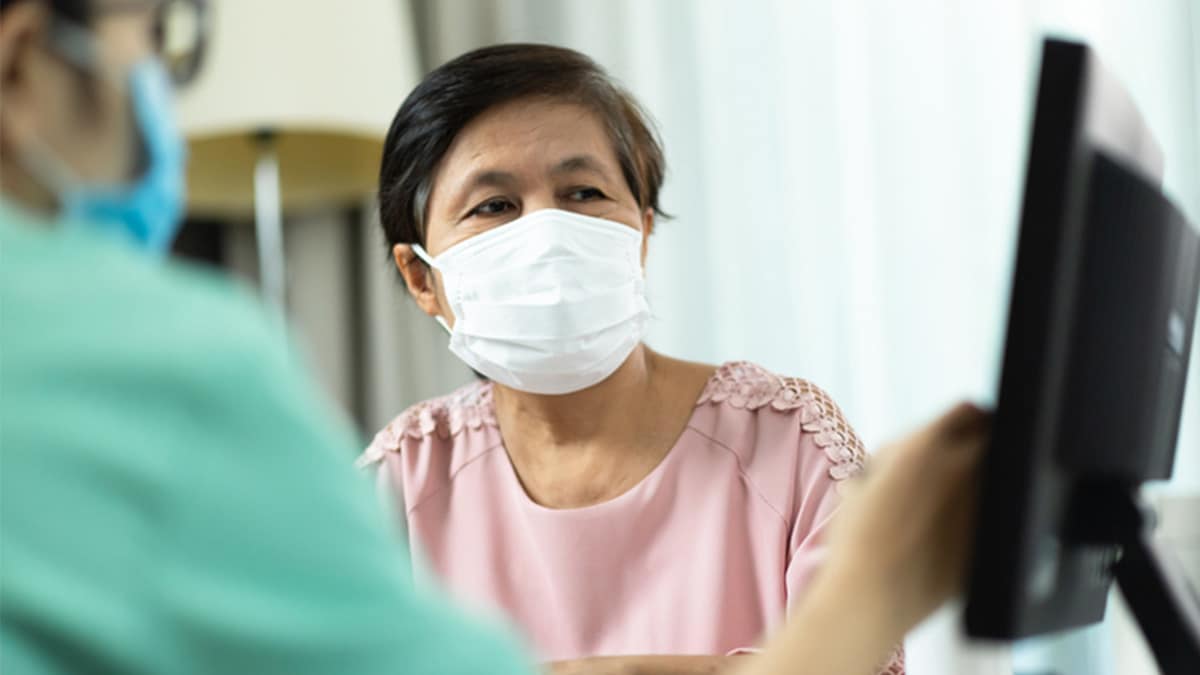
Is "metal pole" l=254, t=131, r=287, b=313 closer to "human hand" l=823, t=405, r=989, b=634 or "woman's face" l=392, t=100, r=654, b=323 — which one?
"woman's face" l=392, t=100, r=654, b=323

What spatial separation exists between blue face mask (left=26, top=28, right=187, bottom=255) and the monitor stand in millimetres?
457

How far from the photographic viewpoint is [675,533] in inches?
52.2

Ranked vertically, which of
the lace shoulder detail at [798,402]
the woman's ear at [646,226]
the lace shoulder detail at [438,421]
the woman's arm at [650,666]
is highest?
the woman's ear at [646,226]

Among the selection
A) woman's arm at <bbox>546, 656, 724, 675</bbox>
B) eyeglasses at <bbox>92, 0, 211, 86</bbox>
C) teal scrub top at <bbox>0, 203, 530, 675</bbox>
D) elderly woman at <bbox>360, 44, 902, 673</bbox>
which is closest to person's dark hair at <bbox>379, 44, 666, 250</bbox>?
elderly woman at <bbox>360, 44, 902, 673</bbox>

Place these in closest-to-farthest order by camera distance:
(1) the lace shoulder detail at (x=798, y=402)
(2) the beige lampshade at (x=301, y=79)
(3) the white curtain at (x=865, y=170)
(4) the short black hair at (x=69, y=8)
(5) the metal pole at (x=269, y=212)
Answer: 1. (4) the short black hair at (x=69, y=8)
2. (1) the lace shoulder detail at (x=798, y=402)
3. (3) the white curtain at (x=865, y=170)
4. (2) the beige lampshade at (x=301, y=79)
5. (5) the metal pole at (x=269, y=212)

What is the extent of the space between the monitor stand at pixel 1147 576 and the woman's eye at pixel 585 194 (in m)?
0.74

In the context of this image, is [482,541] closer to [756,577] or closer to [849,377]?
[756,577]

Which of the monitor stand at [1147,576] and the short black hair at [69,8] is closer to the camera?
the short black hair at [69,8]

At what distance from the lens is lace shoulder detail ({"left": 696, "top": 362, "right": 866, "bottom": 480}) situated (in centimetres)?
127

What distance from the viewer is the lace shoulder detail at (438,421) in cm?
148

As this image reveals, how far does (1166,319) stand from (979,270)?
112 centimetres

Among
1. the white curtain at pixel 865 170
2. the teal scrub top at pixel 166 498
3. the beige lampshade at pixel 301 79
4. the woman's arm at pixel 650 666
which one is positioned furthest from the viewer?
the beige lampshade at pixel 301 79

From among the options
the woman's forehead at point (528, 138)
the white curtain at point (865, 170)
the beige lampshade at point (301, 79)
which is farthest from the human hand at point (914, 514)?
the beige lampshade at point (301, 79)

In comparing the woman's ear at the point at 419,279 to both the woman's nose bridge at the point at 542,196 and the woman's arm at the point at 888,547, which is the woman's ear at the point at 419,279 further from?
the woman's arm at the point at 888,547
